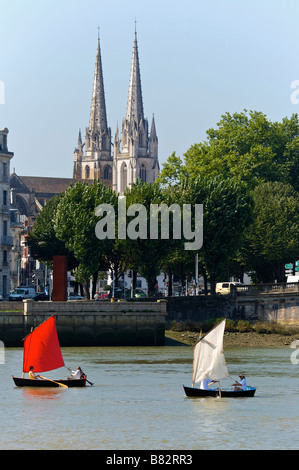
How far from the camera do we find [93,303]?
89.8 metres

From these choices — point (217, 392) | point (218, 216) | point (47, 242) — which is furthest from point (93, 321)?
point (47, 242)

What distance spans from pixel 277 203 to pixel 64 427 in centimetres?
6602

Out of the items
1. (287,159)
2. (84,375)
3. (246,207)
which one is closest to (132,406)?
(84,375)

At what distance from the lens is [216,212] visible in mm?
107438

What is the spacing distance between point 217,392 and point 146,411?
17.8ft

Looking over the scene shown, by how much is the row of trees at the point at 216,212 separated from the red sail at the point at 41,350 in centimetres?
3778

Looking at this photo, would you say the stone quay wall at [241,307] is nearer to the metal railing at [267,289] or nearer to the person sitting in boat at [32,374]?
the metal railing at [267,289]

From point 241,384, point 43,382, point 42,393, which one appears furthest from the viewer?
point 43,382

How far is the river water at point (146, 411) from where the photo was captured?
5003cm

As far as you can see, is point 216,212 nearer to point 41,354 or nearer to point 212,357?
point 41,354

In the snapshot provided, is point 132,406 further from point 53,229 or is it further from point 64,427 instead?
point 53,229

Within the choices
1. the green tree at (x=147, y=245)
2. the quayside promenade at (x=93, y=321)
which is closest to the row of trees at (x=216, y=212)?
the green tree at (x=147, y=245)

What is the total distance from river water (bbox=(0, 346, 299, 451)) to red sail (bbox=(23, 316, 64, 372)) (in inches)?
59.4
